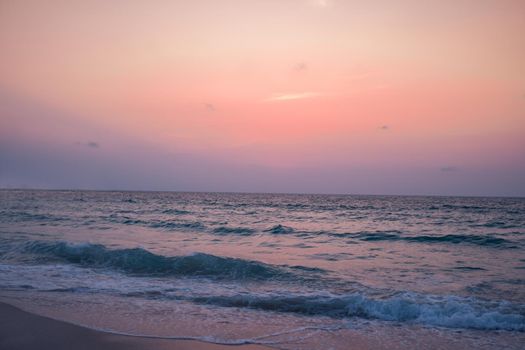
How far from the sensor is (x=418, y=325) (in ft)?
24.6

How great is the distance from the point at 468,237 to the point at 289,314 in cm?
1650

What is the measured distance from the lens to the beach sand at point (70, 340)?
5.84 m

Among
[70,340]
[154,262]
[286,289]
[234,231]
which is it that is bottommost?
[234,231]

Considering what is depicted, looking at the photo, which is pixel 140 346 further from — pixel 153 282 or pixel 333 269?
pixel 333 269

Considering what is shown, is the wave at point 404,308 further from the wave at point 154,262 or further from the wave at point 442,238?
the wave at point 442,238

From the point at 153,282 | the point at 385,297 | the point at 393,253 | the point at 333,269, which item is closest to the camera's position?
the point at 385,297

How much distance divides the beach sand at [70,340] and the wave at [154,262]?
5510 millimetres

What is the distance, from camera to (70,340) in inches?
240

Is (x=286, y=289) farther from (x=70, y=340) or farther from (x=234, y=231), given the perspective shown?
(x=234, y=231)

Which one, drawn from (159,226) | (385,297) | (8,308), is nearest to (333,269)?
(385,297)

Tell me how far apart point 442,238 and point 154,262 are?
15.4 m

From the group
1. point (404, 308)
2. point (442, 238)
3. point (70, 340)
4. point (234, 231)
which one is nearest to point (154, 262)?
point (70, 340)

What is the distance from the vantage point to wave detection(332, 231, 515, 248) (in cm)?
1881

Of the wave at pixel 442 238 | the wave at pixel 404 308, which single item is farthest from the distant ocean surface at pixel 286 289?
the wave at pixel 442 238
